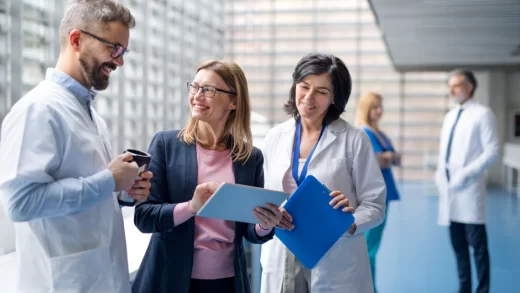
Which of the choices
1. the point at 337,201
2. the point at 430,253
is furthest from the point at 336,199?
the point at 430,253

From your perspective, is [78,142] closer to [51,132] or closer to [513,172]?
[51,132]

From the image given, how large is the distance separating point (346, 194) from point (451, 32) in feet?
28.3

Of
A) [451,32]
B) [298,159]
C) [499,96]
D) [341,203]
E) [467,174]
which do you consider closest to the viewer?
[341,203]

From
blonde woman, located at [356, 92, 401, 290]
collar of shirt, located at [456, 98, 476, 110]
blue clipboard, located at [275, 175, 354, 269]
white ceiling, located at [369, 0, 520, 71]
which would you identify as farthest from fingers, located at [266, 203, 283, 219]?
white ceiling, located at [369, 0, 520, 71]

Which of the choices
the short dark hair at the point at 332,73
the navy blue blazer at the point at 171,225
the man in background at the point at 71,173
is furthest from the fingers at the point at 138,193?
the short dark hair at the point at 332,73

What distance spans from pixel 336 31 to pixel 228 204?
54.5 feet

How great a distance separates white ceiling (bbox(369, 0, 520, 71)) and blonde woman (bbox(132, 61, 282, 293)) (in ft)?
19.3

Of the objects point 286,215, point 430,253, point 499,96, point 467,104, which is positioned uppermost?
point 499,96

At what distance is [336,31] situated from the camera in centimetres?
1778

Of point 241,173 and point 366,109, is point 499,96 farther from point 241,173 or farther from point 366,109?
point 241,173

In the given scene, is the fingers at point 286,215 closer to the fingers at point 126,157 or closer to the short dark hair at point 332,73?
the short dark hair at point 332,73

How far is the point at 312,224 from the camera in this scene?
2.27 m

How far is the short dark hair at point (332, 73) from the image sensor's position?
8.38 ft

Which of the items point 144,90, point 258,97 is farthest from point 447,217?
point 258,97
